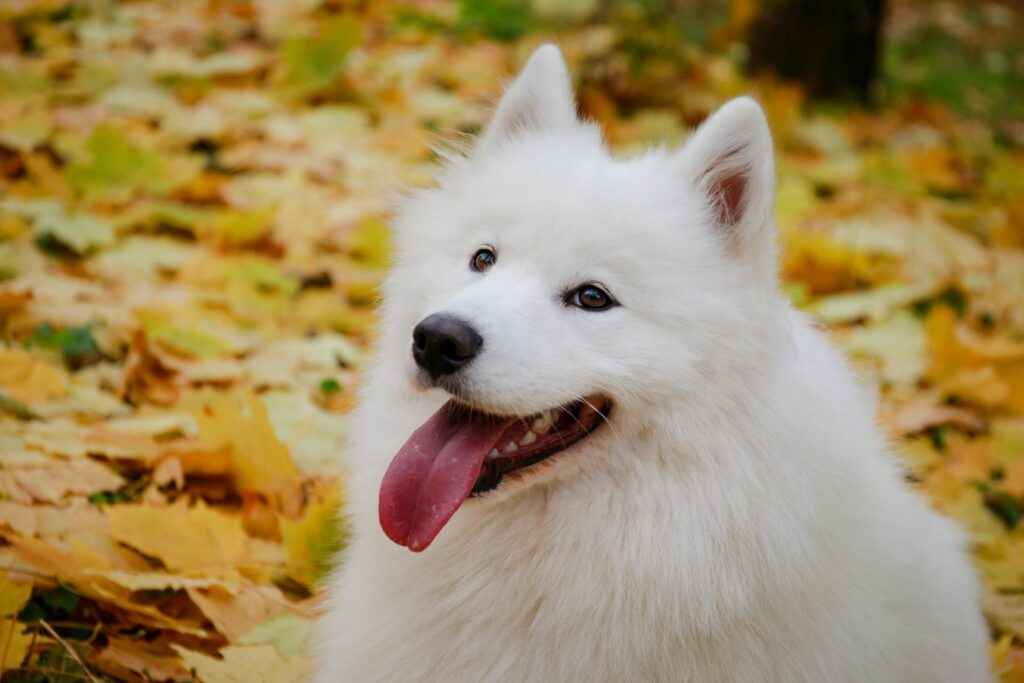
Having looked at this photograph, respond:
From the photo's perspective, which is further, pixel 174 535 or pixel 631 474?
pixel 174 535

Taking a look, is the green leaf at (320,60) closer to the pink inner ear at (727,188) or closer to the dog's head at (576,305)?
the dog's head at (576,305)

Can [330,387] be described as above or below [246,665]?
below

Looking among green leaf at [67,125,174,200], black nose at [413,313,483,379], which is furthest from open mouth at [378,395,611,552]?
green leaf at [67,125,174,200]

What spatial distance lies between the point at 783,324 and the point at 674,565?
26.5 inches

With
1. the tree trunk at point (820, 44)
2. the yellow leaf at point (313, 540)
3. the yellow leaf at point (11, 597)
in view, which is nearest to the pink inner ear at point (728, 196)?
the yellow leaf at point (313, 540)

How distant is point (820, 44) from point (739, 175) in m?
6.24

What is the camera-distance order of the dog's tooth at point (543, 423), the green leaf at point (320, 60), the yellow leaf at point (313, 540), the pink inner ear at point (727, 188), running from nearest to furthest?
the dog's tooth at point (543, 423), the pink inner ear at point (727, 188), the yellow leaf at point (313, 540), the green leaf at point (320, 60)

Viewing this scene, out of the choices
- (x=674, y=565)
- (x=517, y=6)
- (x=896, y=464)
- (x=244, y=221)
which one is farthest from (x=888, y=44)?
(x=674, y=565)

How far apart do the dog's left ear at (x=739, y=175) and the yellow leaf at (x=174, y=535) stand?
174cm

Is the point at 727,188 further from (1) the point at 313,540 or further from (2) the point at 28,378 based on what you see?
(2) the point at 28,378

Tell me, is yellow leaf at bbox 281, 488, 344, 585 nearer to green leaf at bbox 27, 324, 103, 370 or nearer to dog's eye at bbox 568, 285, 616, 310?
dog's eye at bbox 568, 285, 616, 310

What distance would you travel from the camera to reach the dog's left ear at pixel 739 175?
2.36 metres

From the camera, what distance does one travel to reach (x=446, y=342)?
2158 millimetres

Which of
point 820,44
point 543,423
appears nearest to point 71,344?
point 543,423
